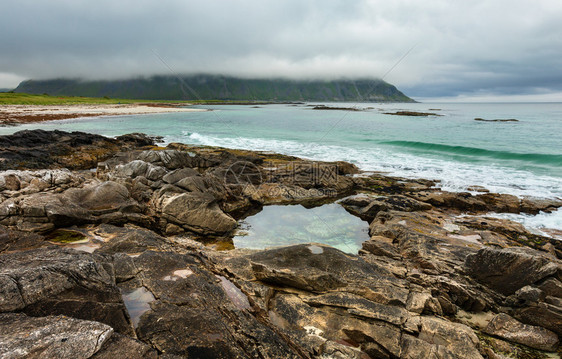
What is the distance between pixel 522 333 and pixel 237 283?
22.0 feet

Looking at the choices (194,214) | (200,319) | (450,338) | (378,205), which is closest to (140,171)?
(194,214)

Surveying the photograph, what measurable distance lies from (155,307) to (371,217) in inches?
479

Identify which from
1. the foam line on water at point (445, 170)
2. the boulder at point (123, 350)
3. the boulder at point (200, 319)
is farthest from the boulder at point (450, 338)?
the foam line on water at point (445, 170)

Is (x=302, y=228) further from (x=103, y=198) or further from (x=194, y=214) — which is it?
(x=103, y=198)

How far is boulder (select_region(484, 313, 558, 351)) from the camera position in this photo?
6383 millimetres

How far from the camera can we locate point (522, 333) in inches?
258

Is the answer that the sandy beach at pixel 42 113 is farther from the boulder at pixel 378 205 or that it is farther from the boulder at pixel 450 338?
the boulder at pixel 450 338

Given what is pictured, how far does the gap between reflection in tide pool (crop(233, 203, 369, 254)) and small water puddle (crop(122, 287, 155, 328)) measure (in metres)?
6.19

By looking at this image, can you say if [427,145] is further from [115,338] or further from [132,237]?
[115,338]

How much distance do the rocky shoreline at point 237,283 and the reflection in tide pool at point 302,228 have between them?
0.85m

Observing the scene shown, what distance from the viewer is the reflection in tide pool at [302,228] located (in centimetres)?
1255

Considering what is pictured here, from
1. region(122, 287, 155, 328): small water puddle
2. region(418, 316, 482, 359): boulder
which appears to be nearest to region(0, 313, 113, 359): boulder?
region(122, 287, 155, 328): small water puddle

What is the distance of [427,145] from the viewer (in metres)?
41.5

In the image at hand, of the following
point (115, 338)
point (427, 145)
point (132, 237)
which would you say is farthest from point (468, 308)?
point (427, 145)
